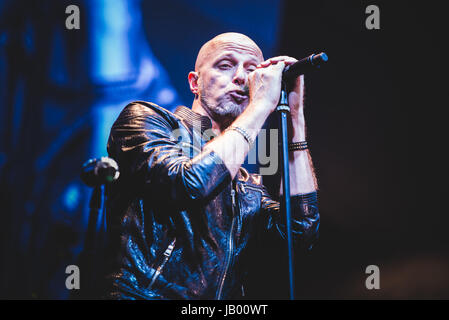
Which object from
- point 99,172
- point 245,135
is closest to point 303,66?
point 245,135

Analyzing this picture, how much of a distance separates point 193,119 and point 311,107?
1.33 metres

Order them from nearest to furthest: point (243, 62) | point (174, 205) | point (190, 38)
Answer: point (174, 205)
point (243, 62)
point (190, 38)

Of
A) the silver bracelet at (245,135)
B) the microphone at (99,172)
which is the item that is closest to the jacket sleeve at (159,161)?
the silver bracelet at (245,135)

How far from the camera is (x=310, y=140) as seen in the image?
2.65 meters

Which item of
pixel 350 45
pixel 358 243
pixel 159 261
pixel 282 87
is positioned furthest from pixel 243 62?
pixel 358 243

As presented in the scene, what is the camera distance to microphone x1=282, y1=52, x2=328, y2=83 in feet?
4.03

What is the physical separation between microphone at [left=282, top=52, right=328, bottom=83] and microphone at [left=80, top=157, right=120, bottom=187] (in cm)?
74

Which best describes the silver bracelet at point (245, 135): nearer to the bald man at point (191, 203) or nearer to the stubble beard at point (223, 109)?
the bald man at point (191, 203)

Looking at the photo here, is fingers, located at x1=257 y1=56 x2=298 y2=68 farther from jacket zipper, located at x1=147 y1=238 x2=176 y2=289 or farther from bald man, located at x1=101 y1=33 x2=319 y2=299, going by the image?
jacket zipper, located at x1=147 y1=238 x2=176 y2=289

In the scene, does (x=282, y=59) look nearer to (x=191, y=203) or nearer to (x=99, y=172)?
(x=191, y=203)

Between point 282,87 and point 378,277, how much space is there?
1.95 metres

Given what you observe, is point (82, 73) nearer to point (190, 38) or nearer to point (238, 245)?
point (190, 38)

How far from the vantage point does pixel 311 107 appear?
269 cm

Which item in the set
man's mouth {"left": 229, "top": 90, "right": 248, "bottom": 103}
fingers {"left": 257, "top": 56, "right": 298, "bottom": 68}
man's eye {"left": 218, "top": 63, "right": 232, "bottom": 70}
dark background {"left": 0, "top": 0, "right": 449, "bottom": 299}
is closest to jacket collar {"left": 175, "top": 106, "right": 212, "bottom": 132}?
man's mouth {"left": 229, "top": 90, "right": 248, "bottom": 103}
